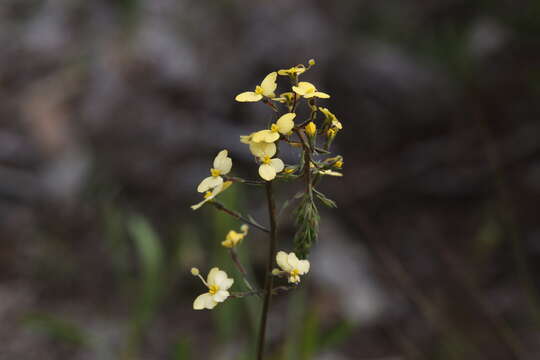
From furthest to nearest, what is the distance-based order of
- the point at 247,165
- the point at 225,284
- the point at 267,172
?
the point at 247,165
the point at 225,284
the point at 267,172

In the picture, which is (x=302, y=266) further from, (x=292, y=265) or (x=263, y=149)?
(x=263, y=149)

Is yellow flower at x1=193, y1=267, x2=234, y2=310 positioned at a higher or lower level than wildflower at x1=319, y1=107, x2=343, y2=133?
lower

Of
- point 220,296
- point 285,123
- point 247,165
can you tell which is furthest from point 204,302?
point 247,165

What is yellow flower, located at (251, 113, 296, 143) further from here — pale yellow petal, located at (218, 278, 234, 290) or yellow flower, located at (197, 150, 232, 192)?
pale yellow petal, located at (218, 278, 234, 290)

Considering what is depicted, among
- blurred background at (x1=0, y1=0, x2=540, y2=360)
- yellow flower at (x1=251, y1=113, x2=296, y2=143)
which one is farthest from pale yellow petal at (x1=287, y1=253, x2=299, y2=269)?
blurred background at (x1=0, y1=0, x2=540, y2=360)

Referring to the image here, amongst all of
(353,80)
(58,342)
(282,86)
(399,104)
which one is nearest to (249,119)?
(282,86)

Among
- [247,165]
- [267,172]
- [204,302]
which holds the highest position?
[247,165]

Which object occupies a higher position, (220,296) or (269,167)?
(269,167)

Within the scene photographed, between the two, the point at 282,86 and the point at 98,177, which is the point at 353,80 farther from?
the point at 98,177
